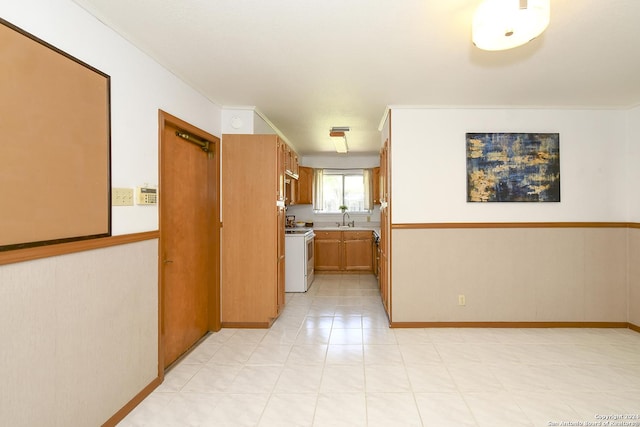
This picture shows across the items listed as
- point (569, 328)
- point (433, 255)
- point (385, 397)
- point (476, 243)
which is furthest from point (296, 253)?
point (569, 328)

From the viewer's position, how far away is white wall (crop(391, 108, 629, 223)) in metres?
4.09

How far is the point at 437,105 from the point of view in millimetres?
4043

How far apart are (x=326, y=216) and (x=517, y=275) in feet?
15.3

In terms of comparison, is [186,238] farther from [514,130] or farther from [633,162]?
[633,162]

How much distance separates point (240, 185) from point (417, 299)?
2.41 metres

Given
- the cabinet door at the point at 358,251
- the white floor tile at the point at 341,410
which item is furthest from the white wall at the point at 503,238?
the cabinet door at the point at 358,251

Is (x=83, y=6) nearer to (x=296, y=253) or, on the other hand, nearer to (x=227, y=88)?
(x=227, y=88)

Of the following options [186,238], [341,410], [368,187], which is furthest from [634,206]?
[186,238]

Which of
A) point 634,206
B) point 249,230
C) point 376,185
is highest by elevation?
point 376,185

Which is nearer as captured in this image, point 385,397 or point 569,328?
point 385,397

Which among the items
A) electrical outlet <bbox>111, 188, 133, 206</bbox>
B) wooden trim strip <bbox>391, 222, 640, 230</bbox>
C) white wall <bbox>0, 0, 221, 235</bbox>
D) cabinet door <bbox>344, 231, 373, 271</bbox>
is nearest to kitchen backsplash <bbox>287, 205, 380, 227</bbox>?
cabinet door <bbox>344, 231, 373, 271</bbox>

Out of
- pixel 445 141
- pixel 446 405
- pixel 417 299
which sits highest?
pixel 445 141

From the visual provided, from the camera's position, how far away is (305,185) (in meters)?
7.86

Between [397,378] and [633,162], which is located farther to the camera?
[633,162]
